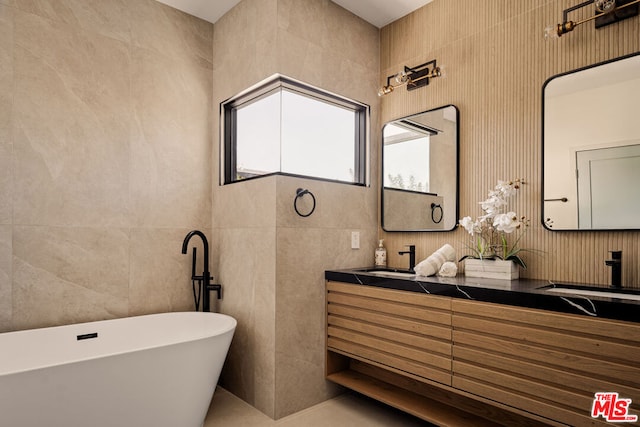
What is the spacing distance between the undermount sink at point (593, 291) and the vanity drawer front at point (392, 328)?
1.75ft

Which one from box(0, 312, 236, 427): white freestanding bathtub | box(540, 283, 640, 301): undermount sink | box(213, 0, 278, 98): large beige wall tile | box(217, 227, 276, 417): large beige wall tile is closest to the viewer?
box(0, 312, 236, 427): white freestanding bathtub

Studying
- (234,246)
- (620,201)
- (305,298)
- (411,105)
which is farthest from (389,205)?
(620,201)

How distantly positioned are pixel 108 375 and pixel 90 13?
7.29 feet

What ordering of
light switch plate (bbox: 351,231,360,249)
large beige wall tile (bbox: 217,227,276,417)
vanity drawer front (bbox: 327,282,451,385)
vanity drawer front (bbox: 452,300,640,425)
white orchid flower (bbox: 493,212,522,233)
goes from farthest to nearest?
light switch plate (bbox: 351,231,360,249)
large beige wall tile (bbox: 217,227,276,417)
white orchid flower (bbox: 493,212,522,233)
vanity drawer front (bbox: 327,282,451,385)
vanity drawer front (bbox: 452,300,640,425)

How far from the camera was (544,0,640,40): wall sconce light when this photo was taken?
71.0 inches

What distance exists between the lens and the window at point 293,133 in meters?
2.53

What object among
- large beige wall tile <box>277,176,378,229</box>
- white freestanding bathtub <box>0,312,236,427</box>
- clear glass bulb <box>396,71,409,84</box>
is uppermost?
clear glass bulb <box>396,71,409,84</box>

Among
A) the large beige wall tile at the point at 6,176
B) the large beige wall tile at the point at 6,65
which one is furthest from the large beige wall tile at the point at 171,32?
the large beige wall tile at the point at 6,176

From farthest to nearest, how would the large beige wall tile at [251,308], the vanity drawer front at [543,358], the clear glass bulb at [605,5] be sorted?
the large beige wall tile at [251,308]
the clear glass bulb at [605,5]
the vanity drawer front at [543,358]

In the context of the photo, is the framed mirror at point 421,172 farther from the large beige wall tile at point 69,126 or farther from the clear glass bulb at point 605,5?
the large beige wall tile at point 69,126

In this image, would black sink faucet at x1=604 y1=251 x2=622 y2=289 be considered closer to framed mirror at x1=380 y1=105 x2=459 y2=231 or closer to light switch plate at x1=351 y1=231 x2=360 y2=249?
framed mirror at x1=380 y1=105 x2=459 y2=231

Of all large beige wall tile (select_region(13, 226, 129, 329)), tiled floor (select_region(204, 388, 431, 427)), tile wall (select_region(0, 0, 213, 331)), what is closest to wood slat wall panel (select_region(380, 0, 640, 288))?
tiled floor (select_region(204, 388, 431, 427))

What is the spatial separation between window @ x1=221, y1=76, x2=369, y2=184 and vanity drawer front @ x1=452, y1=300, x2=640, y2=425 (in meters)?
1.33

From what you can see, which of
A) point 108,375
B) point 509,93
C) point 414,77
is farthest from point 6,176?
point 509,93
